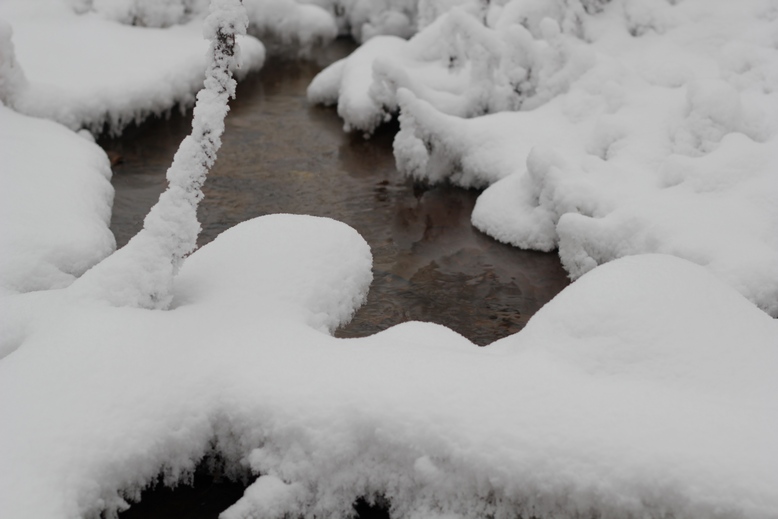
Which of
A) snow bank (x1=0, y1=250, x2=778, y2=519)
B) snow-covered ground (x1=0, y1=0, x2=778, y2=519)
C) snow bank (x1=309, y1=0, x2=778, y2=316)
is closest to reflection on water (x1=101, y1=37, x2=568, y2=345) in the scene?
snow bank (x1=309, y1=0, x2=778, y2=316)

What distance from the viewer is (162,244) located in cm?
505

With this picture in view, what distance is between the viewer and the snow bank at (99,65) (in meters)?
9.88

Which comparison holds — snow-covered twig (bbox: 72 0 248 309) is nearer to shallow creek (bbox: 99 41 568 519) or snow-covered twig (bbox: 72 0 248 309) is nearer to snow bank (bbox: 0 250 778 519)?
snow bank (bbox: 0 250 778 519)

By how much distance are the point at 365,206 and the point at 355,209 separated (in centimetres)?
16

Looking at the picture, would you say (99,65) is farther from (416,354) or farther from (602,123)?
(416,354)

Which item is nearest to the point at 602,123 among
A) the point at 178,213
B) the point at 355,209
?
the point at 355,209

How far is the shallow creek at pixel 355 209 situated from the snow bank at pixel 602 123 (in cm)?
37

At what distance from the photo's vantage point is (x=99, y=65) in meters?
11.2

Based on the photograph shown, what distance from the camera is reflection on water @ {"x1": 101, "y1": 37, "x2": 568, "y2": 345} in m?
7.04

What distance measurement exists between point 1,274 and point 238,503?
3.08 meters

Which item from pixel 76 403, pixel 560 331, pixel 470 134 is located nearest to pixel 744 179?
pixel 470 134

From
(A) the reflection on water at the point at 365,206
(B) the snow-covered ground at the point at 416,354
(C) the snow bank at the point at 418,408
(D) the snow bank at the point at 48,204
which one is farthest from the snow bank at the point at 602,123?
(D) the snow bank at the point at 48,204

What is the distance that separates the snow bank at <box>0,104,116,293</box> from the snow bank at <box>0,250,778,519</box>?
147cm

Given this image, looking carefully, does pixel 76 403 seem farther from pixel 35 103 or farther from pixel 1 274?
A: pixel 35 103
